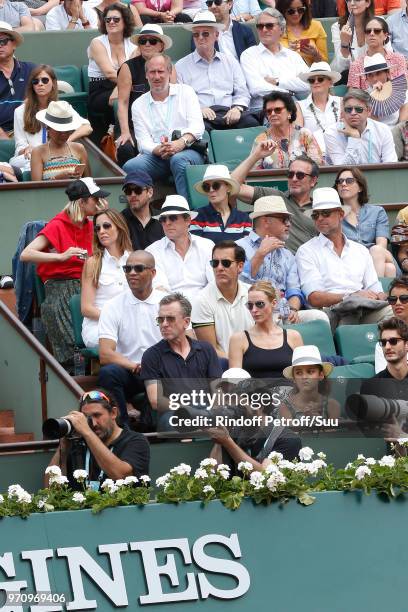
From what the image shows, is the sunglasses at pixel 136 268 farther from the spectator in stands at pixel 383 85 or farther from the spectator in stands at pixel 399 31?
the spectator in stands at pixel 399 31

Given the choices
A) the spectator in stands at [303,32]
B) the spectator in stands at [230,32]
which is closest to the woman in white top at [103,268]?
the spectator in stands at [230,32]

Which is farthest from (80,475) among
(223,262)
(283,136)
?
(283,136)

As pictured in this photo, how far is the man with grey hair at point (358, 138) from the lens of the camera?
15289 mm

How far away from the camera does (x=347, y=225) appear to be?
1422 cm

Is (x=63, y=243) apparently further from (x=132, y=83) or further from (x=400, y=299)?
(x=132, y=83)

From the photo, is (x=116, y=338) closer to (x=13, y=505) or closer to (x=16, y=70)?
(x=13, y=505)

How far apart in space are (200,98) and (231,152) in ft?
2.78

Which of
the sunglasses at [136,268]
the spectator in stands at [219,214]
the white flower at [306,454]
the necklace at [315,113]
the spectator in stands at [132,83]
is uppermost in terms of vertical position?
the spectator in stands at [132,83]

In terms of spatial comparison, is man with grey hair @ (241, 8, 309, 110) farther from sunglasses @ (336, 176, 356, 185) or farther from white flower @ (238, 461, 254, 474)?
white flower @ (238, 461, 254, 474)

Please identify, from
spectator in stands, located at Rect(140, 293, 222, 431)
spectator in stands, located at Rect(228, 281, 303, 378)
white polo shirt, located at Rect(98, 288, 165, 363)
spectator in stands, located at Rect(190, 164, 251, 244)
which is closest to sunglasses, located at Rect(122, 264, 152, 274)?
white polo shirt, located at Rect(98, 288, 165, 363)

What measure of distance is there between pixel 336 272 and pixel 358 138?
234 cm

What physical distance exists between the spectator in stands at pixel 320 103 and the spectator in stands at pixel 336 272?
182 centimetres

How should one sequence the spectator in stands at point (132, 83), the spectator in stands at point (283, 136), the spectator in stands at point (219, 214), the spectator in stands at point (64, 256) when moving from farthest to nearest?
the spectator in stands at point (132, 83), the spectator in stands at point (283, 136), the spectator in stands at point (219, 214), the spectator in stands at point (64, 256)

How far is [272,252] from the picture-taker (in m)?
13.3
